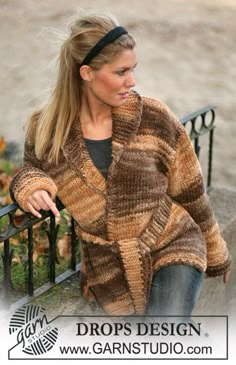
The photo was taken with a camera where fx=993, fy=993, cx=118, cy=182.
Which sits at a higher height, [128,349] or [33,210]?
[33,210]

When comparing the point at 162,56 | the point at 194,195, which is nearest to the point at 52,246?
the point at 194,195

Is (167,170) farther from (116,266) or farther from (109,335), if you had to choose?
(109,335)

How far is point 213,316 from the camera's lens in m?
4.93

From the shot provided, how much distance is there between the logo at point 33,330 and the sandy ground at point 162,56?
116 inches

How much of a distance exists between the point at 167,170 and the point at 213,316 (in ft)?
4.23

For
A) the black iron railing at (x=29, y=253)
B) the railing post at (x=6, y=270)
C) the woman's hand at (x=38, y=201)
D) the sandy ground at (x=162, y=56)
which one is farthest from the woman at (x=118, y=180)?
the sandy ground at (x=162, y=56)

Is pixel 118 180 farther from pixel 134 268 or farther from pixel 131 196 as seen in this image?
pixel 134 268

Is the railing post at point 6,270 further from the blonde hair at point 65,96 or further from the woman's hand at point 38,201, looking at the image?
the blonde hair at point 65,96

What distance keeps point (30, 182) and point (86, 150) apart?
9.9 inches

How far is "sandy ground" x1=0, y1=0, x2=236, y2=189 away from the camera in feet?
25.0

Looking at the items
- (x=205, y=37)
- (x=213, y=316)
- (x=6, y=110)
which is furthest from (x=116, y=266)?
(x=205, y=37)

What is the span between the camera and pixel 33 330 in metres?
3.84

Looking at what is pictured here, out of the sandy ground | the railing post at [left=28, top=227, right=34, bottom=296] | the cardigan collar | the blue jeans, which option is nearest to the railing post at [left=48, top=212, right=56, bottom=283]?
the railing post at [left=28, top=227, right=34, bottom=296]

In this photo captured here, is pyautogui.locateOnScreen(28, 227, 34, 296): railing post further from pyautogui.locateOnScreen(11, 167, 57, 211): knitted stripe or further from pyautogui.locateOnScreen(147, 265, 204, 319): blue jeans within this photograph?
pyautogui.locateOnScreen(147, 265, 204, 319): blue jeans
